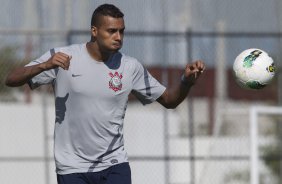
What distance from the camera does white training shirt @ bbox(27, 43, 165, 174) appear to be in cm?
644

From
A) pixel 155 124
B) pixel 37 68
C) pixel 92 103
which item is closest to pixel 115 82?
pixel 92 103

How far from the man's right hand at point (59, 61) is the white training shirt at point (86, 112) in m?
0.39

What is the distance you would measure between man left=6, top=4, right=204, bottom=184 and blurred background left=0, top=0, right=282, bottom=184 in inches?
228

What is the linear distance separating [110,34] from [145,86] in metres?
0.63

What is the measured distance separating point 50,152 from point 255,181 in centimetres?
327

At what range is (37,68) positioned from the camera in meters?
6.25

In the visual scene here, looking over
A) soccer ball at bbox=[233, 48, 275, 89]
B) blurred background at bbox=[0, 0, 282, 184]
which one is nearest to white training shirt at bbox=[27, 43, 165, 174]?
soccer ball at bbox=[233, 48, 275, 89]

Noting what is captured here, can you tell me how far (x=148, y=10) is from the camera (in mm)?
13328

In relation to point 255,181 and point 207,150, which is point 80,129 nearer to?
point 255,181

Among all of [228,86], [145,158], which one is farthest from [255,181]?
[228,86]

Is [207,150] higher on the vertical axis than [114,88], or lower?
lower

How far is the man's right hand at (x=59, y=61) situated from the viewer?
6.05 meters

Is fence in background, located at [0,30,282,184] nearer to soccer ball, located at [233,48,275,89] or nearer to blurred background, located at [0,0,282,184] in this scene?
blurred background, located at [0,0,282,184]

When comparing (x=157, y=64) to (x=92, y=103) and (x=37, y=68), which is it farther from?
(x=37, y=68)
